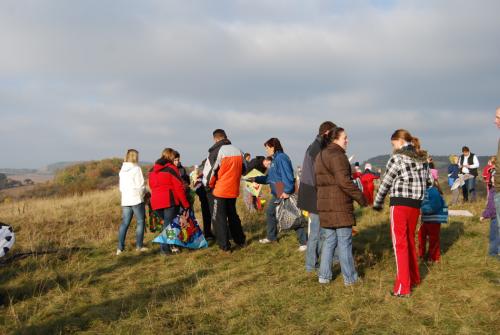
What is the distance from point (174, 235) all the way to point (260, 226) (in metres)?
2.67

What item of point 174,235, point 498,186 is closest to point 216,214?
point 174,235

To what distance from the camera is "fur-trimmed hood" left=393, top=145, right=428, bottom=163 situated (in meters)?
4.54

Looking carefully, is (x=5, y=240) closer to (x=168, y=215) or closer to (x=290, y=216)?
(x=168, y=215)

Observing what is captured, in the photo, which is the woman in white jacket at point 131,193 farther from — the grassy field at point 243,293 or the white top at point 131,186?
the grassy field at point 243,293

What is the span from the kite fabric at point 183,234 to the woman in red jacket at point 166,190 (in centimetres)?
14

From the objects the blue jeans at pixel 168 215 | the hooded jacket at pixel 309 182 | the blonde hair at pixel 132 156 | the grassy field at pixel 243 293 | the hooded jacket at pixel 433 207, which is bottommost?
the grassy field at pixel 243 293

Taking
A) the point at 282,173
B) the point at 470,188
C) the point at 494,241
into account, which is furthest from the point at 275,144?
the point at 470,188

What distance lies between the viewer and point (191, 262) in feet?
21.0

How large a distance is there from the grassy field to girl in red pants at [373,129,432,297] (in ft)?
1.00

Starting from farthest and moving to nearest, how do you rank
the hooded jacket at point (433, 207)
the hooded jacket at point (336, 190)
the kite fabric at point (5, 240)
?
the hooded jacket at point (433, 207) → the hooded jacket at point (336, 190) → the kite fabric at point (5, 240)

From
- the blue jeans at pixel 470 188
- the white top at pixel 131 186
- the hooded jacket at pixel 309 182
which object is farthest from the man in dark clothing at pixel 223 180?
the blue jeans at pixel 470 188

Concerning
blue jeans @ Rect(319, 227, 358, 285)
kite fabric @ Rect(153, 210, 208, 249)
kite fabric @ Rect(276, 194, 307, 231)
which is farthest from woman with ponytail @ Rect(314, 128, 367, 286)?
kite fabric @ Rect(153, 210, 208, 249)

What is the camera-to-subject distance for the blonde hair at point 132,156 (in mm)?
7348

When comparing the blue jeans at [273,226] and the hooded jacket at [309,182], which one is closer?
the hooded jacket at [309,182]
